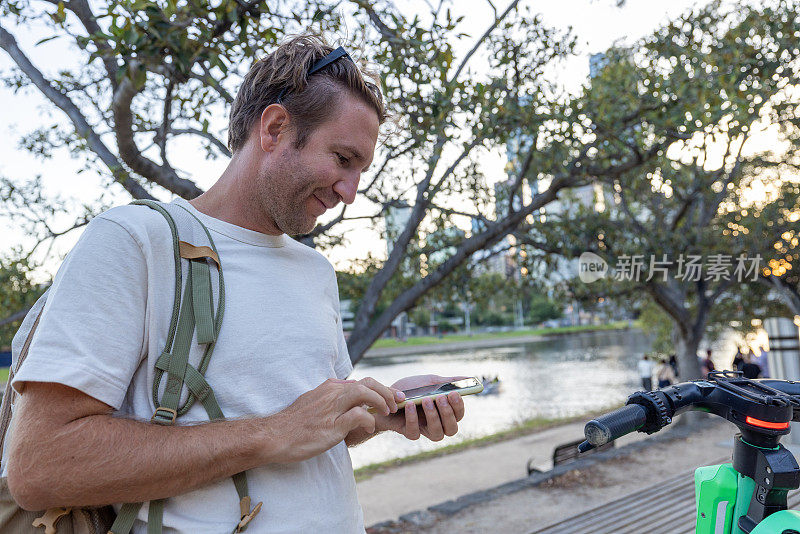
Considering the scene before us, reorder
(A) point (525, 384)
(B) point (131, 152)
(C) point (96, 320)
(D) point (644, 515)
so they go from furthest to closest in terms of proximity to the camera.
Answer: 1. (A) point (525, 384)
2. (D) point (644, 515)
3. (B) point (131, 152)
4. (C) point (96, 320)

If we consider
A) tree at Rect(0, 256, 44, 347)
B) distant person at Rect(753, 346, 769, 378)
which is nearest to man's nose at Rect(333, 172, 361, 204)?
tree at Rect(0, 256, 44, 347)

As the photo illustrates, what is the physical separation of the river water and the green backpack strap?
5.05 meters

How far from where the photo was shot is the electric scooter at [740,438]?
48.6 inches

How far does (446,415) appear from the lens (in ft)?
4.40

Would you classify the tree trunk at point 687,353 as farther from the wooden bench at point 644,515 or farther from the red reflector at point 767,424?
the red reflector at point 767,424

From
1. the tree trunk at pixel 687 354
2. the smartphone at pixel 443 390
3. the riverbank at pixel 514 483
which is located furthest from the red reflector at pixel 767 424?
the tree trunk at pixel 687 354

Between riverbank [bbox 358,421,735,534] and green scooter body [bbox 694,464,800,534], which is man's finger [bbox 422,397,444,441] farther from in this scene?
riverbank [bbox 358,421,735,534]

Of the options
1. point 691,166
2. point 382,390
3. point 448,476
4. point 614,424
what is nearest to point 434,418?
point 382,390

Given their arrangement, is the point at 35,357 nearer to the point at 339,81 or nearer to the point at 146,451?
the point at 146,451

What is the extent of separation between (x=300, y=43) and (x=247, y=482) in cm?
106

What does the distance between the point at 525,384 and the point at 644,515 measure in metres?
19.1

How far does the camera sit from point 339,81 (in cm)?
147

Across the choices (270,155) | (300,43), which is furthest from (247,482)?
(300,43)

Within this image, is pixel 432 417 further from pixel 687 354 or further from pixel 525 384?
pixel 525 384
